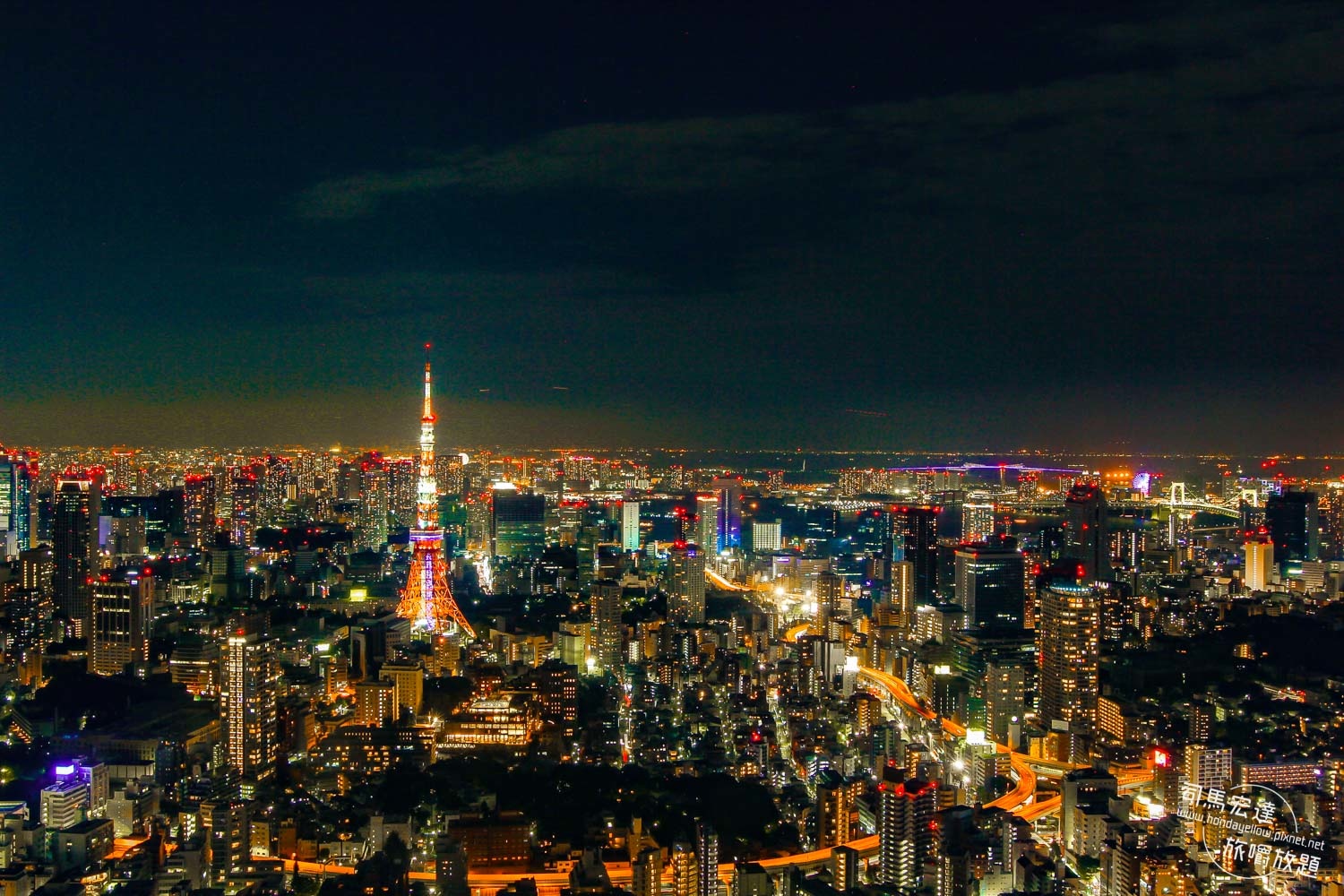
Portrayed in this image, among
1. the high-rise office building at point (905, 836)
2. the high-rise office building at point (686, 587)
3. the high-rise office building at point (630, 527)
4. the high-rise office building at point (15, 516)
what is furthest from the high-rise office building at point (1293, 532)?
the high-rise office building at point (15, 516)

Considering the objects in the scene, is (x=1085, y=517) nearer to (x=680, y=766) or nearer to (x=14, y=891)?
(x=680, y=766)

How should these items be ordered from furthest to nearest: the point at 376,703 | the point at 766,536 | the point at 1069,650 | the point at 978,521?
the point at 766,536
the point at 978,521
the point at 1069,650
the point at 376,703

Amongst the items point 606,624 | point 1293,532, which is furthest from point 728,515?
point 1293,532

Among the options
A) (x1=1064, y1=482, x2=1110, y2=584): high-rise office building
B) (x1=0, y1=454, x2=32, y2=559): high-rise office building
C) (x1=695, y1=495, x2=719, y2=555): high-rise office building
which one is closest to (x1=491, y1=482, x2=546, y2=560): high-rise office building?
(x1=695, y1=495, x2=719, y2=555): high-rise office building

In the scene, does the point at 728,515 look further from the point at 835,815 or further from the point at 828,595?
the point at 835,815

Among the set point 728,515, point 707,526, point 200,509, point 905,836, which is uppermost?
point 200,509

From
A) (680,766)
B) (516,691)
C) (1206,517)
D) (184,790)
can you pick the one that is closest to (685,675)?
(516,691)

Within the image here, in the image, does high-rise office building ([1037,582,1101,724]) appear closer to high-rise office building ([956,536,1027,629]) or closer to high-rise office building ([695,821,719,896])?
high-rise office building ([956,536,1027,629])
